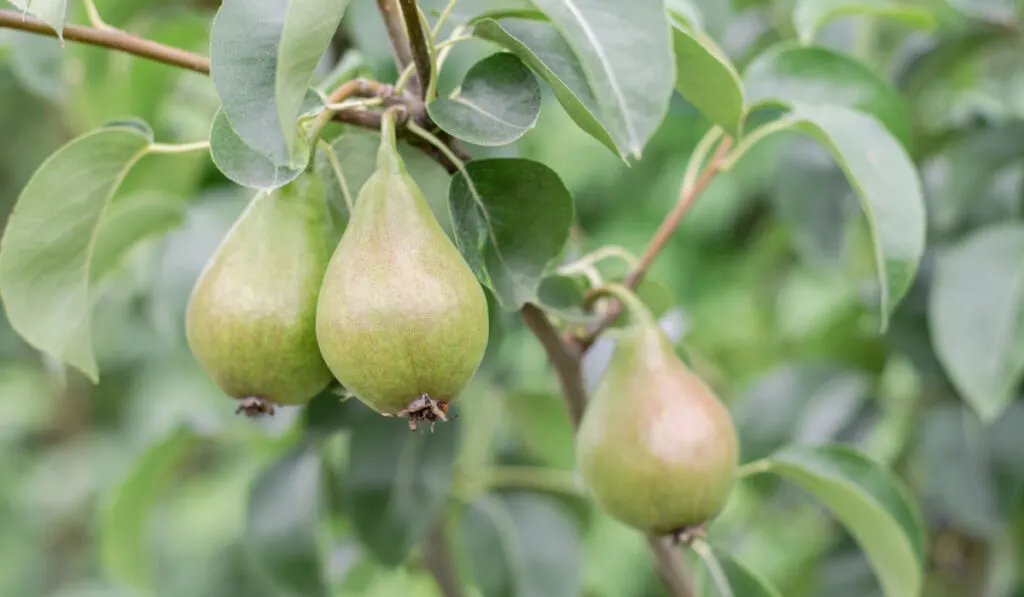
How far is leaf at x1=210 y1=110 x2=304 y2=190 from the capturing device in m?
0.37

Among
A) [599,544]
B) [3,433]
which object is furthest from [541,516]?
[3,433]

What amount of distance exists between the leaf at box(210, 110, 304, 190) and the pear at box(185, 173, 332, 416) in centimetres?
3

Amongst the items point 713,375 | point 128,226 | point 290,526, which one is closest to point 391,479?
point 290,526

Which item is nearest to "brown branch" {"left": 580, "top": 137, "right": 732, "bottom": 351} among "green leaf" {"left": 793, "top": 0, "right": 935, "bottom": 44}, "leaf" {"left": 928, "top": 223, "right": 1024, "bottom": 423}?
"green leaf" {"left": 793, "top": 0, "right": 935, "bottom": 44}

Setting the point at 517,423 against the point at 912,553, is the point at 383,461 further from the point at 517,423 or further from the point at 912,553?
the point at 912,553

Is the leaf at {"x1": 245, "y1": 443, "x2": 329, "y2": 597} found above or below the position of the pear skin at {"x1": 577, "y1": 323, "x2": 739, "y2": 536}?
below

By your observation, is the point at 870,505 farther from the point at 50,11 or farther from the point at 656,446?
the point at 50,11

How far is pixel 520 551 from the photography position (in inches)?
29.8

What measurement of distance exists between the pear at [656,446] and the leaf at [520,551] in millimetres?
297

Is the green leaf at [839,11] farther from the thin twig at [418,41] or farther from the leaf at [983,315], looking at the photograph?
the thin twig at [418,41]

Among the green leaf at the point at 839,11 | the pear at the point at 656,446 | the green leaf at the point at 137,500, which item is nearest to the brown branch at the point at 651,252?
the pear at the point at 656,446

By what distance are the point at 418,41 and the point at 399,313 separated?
10 centimetres

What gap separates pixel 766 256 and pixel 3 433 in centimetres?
174

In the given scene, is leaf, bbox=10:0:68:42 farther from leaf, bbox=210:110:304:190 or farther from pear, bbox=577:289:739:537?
pear, bbox=577:289:739:537
